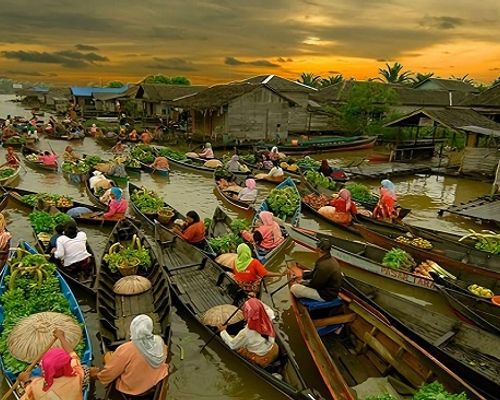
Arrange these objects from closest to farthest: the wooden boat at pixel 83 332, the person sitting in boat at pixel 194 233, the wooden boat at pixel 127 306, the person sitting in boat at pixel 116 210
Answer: the wooden boat at pixel 83 332
the wooden boat at pixel 127 306
the person sitting in boat at pixel 194 233
the person sitting in boat at pixel 116 210

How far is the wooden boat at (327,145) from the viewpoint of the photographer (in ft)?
93.0

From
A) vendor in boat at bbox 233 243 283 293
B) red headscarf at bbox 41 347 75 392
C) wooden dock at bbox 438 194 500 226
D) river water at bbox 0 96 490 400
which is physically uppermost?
red headscarf at bbox 41 347 75 392

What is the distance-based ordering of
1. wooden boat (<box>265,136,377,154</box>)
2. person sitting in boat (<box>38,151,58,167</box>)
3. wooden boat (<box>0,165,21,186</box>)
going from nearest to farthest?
wooden boat (<box>0,165,21,186</box>) → person sitting in boat (<box>38,151,58,167</box>) → wooden boat (<box>265,136,377,154</box>)

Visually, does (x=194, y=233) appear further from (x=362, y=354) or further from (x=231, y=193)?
(x=231, y=193)

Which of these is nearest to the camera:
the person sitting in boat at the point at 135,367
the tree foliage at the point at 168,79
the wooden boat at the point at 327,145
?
the person sitting in boat at the point at 135,367

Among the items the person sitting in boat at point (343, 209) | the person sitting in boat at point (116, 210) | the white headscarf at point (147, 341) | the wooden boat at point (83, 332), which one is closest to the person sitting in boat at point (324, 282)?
the white headscarf at point (147, 341)

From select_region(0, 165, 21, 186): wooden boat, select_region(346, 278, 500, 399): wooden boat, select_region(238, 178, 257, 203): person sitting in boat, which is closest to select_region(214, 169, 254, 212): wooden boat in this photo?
select_region(238, 178, 257, 203): person sitting in boat

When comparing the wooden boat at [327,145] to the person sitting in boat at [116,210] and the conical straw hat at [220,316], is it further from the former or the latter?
the conical straw hat at [220,316]

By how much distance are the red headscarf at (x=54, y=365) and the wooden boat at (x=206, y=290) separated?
8.92 feet

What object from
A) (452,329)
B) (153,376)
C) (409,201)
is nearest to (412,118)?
(409,201)

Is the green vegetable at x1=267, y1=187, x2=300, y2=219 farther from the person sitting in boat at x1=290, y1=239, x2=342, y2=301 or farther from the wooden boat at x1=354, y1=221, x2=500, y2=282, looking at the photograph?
the person sitting in boat at x1=290, y1=239, x2=342, y2=301

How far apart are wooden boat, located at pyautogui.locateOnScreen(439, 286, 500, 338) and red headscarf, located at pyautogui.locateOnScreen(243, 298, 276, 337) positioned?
12.8ft

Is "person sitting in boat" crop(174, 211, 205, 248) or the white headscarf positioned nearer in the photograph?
the white headscarf

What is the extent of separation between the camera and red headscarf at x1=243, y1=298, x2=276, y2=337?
609 centimetres
